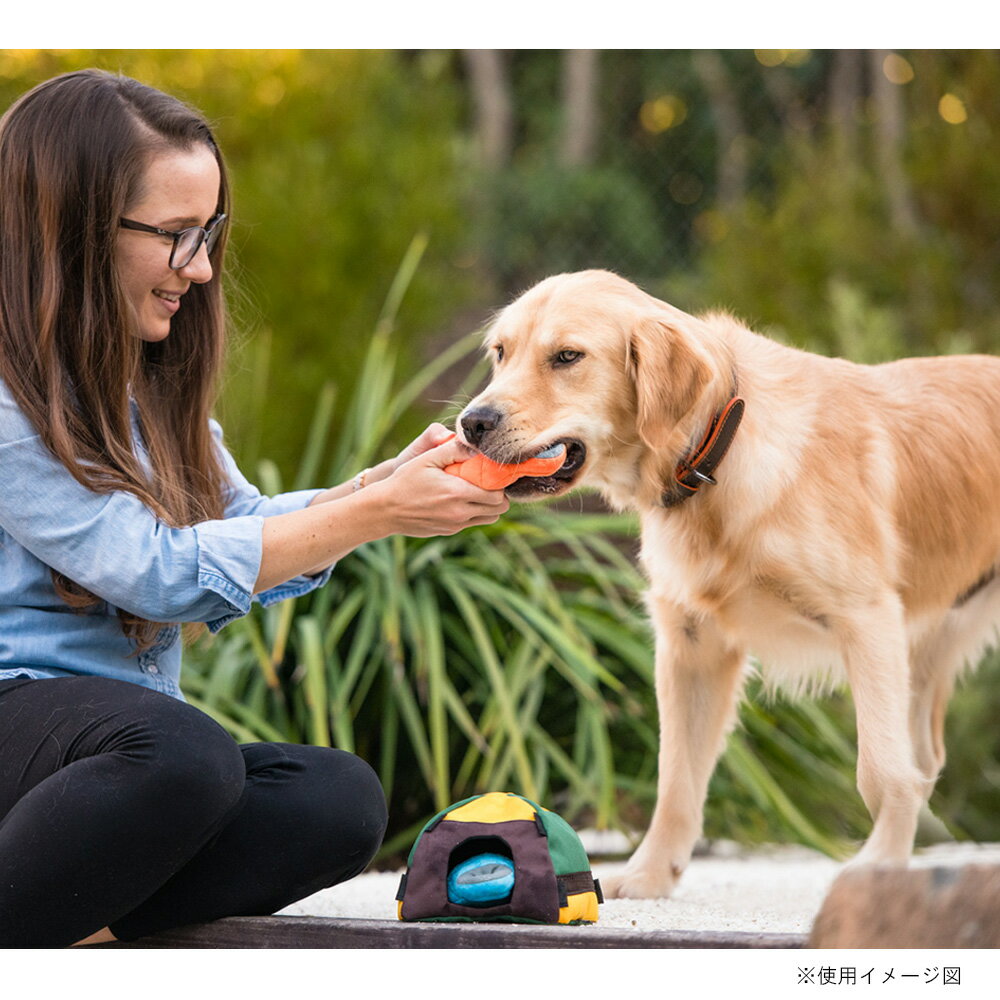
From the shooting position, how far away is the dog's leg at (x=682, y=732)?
2.52m

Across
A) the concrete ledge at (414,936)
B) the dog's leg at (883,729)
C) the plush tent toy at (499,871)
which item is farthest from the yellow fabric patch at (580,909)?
the dog's leg at (883,729)

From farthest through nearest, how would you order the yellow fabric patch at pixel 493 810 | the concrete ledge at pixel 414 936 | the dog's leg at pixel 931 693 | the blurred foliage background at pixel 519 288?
1. the blurred foliage background at pixel 519 288
2. the dog's leg at pixel 931 693
3. the yellow fabric patch at pixel 493 810
4. the concrete ledge at pixel 414 936

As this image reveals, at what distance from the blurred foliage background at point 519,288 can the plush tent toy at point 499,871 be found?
112 cm

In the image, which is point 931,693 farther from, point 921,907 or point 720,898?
point 921,907

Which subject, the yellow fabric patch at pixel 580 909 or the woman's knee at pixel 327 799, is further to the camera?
the woman's knee at pixel 327 799

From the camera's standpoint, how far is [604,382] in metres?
2.38

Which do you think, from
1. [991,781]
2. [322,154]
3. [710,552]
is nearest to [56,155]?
[710,552]

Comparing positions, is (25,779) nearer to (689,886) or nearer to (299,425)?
(689,886)

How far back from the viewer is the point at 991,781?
4.83 metres

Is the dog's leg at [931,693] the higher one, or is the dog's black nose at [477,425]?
the dog's black nose at [477,425]

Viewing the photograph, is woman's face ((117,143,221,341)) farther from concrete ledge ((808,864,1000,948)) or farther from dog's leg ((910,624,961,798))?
dog's leg ((910,624,961,798))

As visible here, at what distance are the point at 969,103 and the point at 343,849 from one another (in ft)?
18.0

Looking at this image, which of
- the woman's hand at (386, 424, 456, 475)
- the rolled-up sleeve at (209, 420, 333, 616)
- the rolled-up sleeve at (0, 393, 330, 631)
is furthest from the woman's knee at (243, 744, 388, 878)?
the woman's hand at (386, 424, 456, 475)

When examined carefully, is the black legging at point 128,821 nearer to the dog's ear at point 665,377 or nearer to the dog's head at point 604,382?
the dog's head at point 604,382
